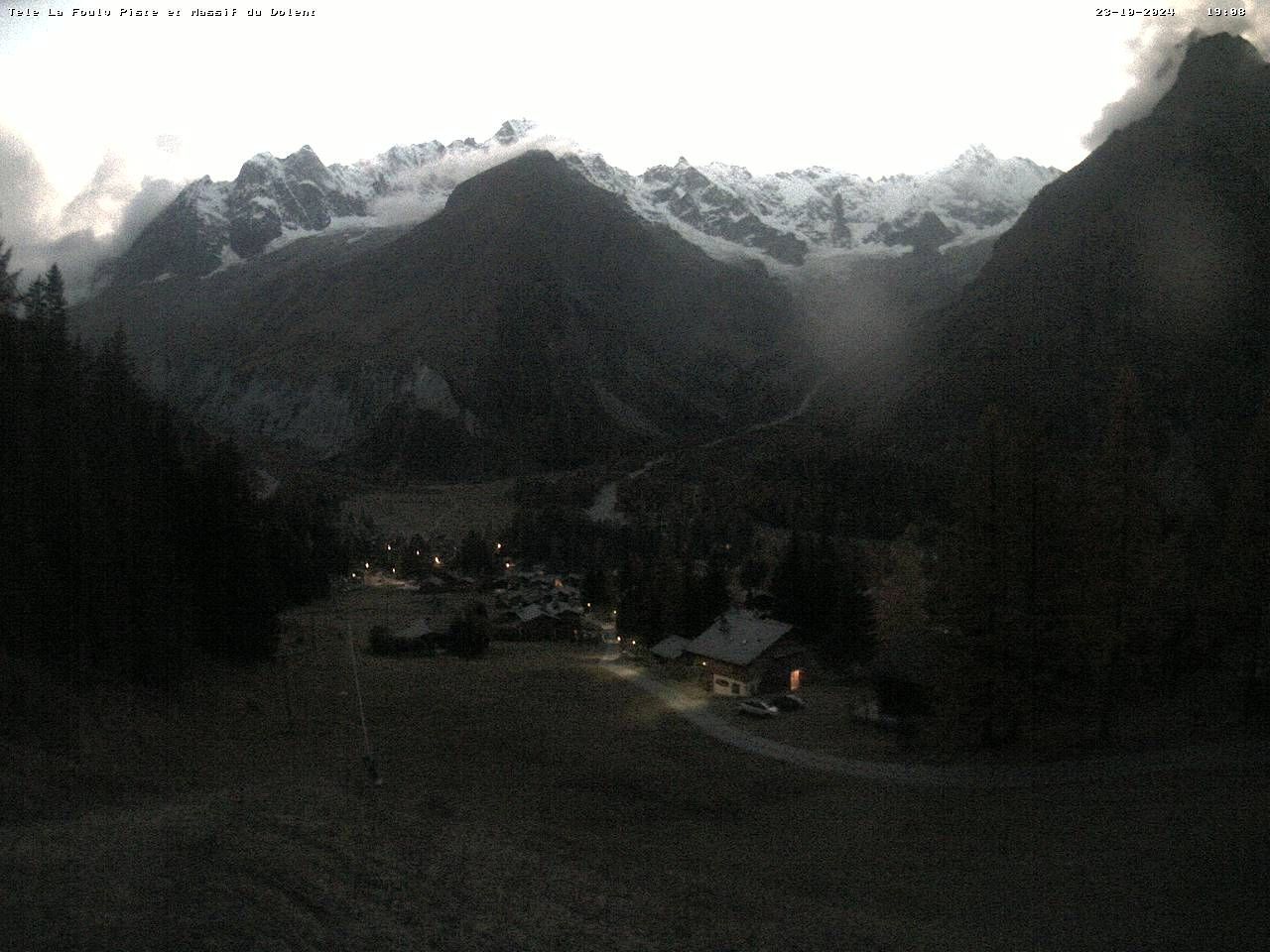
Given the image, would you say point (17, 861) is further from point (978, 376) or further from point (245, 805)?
point (978, 376)

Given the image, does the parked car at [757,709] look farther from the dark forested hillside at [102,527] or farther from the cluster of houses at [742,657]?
the dark forested hillside at [102,527]

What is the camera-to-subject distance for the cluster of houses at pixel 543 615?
7894 centimetres

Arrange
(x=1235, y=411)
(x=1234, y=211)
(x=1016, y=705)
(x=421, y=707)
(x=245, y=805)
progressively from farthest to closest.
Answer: (x=1234, y=211) < (x=1235, y=411) < (x=421, y=707) < (x=1016, y=705) < (x=245, y=805)

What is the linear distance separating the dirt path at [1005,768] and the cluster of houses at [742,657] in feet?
40.5

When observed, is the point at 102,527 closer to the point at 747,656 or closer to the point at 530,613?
the point at 747,656

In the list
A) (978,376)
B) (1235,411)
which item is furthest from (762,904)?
(978,376)

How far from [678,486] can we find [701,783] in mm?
151167

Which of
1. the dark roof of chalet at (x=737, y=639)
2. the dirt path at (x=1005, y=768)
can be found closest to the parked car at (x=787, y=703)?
the dark roof of chalet at (x=737, y=639)

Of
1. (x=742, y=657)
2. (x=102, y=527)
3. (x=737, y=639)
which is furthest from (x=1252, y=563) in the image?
(x=102, y=527)

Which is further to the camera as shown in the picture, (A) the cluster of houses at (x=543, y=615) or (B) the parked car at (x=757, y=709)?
(A) the cluster of houses at (x=543, y=615)

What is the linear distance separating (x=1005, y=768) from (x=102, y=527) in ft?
102

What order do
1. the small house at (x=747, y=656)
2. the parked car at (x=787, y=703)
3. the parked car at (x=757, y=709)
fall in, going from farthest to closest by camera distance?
the small house at (x=747, y=656)
the parked car at (x=787, y=703)
the parked car at (x=757, y=709)

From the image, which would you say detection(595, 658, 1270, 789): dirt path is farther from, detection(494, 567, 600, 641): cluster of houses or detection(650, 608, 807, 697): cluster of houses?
detection(494, 567, 600, 641): cluster of houses

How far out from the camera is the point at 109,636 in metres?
28.8
